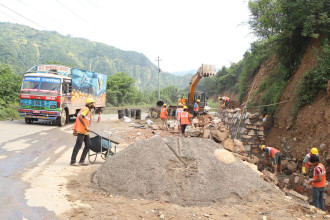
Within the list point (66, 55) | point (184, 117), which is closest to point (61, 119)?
point (184, 117)

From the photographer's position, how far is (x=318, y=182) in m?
6.53

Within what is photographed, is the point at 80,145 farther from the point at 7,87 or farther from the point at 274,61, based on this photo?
the point at 7,87

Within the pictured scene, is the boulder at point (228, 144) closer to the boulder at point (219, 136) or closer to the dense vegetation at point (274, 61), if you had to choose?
the boulder at point (219, 136)

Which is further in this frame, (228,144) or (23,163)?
(228,144)

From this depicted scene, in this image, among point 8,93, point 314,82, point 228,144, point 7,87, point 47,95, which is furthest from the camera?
point 8,93

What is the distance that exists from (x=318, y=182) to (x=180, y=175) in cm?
345

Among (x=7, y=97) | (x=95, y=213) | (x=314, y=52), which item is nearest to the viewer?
(x=95, y=213)

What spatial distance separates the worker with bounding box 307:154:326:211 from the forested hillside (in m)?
48.8

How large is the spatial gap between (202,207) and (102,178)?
7.16 feet

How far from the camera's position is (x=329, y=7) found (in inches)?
466

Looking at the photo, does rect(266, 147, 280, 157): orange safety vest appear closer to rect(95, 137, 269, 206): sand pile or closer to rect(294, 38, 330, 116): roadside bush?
rect(294, 38, 330, 116): roadside bush

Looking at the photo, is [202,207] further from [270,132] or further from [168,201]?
[270,132]

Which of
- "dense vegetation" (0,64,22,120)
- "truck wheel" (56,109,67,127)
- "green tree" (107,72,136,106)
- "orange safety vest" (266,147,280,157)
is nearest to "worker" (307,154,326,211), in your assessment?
"orange safety vest" (266,147,280,157)

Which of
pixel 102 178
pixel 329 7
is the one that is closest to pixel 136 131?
pixel 102 178
